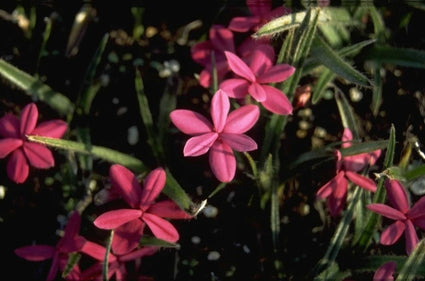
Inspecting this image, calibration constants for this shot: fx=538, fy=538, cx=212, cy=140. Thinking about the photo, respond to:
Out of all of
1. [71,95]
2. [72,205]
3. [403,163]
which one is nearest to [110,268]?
[72,205]

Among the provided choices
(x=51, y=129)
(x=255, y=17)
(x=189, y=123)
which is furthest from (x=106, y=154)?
(x=255, y=17)

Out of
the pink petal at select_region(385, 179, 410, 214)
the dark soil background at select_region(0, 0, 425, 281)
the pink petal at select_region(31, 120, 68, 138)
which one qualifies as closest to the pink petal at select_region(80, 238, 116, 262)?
the dark soil background at select_region(0, 0, 425, 281)

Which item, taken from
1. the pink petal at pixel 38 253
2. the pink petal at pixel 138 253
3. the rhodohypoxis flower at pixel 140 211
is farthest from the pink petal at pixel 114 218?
the pink petal at pixel 38 253

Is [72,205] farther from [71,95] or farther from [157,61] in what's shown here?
[157,61]

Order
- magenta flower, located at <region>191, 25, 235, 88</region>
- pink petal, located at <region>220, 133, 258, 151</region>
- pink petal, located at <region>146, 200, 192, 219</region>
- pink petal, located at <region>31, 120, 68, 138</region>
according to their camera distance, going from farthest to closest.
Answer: magenta flower, located at <region>191, 25, 235, 88</region> → pink petal, located at <region>31, 120, 68, 138</region> → pink petal, located at <region>146, 200, 192, 219</region> → pink petal, located at <region>220, 133, 258, 151</region>

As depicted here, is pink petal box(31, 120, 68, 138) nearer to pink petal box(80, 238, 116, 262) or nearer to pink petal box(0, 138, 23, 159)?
pink petal box(0, 138, 23, 159)

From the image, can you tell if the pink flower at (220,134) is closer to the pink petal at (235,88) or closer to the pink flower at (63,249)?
the pink petal at (235,88)
